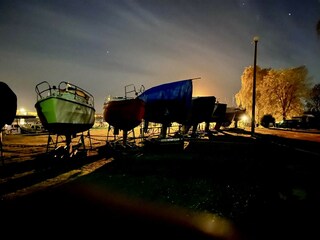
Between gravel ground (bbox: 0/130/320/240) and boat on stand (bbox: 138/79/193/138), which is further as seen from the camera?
boat on stand (bbox: 138/79/193/138)

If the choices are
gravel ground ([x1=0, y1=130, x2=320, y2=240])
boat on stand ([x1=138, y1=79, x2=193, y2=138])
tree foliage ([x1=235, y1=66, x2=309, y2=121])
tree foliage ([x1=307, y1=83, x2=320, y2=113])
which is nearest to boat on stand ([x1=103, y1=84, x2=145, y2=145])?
boat on stand ([x1=138, y1=79, x2=193, y2=138])

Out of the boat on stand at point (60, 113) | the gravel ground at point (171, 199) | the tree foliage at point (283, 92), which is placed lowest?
the gravel ground at point (171, 199)

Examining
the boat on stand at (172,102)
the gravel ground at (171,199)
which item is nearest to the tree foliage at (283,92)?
the boat on stand at (172,102)

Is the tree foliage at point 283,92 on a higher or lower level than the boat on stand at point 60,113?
higher

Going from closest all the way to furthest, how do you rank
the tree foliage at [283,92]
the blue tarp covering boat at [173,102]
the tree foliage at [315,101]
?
the blue tarp covering boat at [173,102]
the tree foliage at [283,92]
the tree foliage at [315,101]

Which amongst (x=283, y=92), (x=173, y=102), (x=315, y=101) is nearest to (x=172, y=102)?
(x=173, y=102)

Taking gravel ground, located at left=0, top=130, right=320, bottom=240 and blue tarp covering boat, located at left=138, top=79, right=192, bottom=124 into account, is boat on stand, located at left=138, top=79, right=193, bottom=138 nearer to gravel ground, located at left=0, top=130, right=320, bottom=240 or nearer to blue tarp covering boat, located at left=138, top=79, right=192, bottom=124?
blue tarp covering boat, located at left=138, top=79, right=192, bottom=124

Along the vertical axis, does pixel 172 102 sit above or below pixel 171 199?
above

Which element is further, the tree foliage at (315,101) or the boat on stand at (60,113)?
the tree foliage at (315,101)

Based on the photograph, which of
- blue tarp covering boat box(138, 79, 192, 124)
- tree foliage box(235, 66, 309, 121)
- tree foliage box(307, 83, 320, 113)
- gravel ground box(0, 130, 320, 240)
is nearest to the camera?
gravel ground box(0, 130, 320, 240)

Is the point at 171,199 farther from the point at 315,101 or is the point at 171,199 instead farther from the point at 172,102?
the point at 315,101

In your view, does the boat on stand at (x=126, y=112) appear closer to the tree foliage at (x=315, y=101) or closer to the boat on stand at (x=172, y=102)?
the boat on stand at (x=172, y=102)

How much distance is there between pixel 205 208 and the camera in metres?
3.45

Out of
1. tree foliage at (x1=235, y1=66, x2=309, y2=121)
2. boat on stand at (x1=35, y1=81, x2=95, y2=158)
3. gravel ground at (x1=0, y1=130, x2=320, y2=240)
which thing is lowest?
gravel ground at (x1=0, y1=130, x2=320, y2=240)
